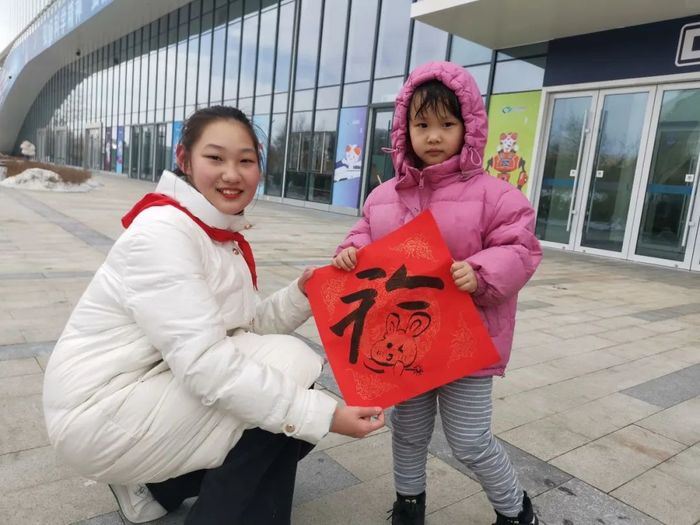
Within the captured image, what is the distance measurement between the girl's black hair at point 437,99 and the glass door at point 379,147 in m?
11.4

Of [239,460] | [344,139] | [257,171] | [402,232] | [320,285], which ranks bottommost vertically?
[239,460]

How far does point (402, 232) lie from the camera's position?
1.65m

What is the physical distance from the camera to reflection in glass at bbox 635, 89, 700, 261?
8.45 metres

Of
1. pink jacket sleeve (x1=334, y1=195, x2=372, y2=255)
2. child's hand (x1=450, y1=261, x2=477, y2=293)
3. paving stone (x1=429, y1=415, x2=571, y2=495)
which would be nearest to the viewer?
child's hand (x1=450, y1=261, x2=477, y2=293)

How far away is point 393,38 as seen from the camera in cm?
1305

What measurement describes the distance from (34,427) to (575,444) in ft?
8.17

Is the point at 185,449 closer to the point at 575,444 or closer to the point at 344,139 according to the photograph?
the point at 575,444

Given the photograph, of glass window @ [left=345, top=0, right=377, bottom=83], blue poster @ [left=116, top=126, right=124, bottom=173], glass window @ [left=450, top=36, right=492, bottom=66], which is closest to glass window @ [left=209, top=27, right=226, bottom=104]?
glass window @ [left=345, top=0, right=377, bottom=83]

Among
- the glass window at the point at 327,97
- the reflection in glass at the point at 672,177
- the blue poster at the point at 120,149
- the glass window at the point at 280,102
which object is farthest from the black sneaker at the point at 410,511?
the blue poster at the point at 120,149

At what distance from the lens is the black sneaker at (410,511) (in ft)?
5.97

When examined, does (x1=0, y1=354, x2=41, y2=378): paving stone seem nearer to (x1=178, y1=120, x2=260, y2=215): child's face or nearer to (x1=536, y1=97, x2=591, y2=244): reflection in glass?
(x1=178, y1=120, x2=260, y2=215): child's face

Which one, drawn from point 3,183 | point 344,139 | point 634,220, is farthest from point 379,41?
point 3,183

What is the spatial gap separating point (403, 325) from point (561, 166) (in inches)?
374

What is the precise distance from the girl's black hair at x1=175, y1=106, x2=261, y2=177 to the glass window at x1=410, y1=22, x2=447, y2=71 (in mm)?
11293
